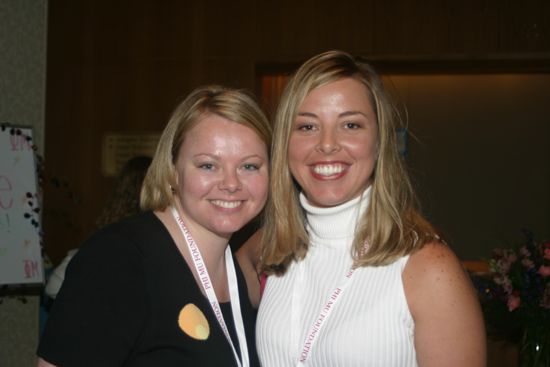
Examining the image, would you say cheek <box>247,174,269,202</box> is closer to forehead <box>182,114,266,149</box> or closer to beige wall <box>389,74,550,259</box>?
forehead <box>182,114,266,149</box>

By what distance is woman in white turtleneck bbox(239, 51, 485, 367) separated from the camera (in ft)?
5.72

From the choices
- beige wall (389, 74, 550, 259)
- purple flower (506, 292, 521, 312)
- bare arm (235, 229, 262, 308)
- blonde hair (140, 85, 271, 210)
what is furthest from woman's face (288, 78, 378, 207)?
beige wall (389, 74, 550, 259)

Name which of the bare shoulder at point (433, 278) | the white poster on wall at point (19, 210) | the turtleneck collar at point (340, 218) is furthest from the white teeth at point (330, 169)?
the white poster on wall at point (19, 210)

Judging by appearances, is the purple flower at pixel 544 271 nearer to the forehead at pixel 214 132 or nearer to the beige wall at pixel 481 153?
the forehead at pixel 214 132

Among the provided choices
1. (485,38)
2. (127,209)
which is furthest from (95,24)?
(485,38)

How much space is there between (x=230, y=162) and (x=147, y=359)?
62 centimetres

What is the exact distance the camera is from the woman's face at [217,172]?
1986 mm

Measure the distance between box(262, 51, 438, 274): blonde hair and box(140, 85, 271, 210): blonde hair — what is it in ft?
0.28

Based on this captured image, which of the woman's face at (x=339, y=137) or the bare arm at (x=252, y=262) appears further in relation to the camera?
the bare arm at (x=252, y=262)

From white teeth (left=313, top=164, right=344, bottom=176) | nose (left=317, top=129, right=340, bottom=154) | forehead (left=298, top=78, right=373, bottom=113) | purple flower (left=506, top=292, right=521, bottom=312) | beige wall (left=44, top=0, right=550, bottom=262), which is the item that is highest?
beige wall (left=44, top=0, right=550, bottom=262)

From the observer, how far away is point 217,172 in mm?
2008

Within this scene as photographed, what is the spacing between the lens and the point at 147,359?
1.73 meters

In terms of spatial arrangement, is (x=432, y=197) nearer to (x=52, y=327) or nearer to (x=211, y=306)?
(x=211, y=306)

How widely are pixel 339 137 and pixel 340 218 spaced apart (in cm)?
25
